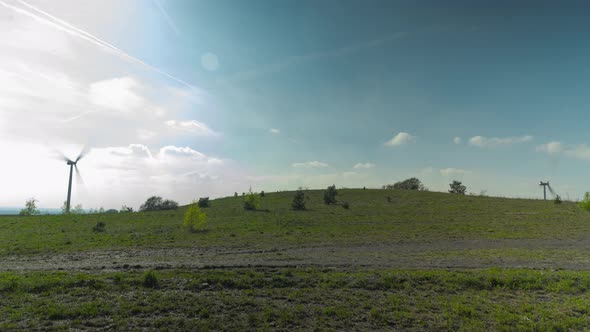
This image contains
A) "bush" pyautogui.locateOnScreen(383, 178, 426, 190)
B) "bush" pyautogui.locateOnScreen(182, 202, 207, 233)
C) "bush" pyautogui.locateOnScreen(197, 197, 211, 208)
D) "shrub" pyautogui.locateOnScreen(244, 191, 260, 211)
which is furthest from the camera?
"bush" pyautogui.locateOnScreen(383, 178, 426, 190)

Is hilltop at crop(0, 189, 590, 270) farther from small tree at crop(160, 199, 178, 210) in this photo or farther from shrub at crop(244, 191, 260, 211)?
small tree at crop(160, 199, 178, 210)

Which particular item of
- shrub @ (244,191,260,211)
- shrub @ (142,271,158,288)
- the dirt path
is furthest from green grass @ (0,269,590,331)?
shrub @ (244,191,260,211)

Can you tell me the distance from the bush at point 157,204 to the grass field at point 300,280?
28.4 metres

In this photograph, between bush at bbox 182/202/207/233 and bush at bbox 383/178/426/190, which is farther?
bush at bbox 383/178/426/190

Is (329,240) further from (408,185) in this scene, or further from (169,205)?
(408,185)

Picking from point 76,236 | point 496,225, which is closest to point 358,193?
point 496,225

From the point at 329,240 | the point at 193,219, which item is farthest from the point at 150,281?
the point at 193,219

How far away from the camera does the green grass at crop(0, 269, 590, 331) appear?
9508mm

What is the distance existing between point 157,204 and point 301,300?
5865cm

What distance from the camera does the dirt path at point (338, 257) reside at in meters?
16.8

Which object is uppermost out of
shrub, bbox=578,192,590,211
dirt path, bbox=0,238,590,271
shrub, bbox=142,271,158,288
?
shrub, bbox=578,192,590,211

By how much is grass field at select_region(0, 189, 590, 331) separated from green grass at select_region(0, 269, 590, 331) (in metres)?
0.05

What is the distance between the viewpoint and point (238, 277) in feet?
45.6

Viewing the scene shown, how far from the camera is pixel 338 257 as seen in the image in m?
19.1
